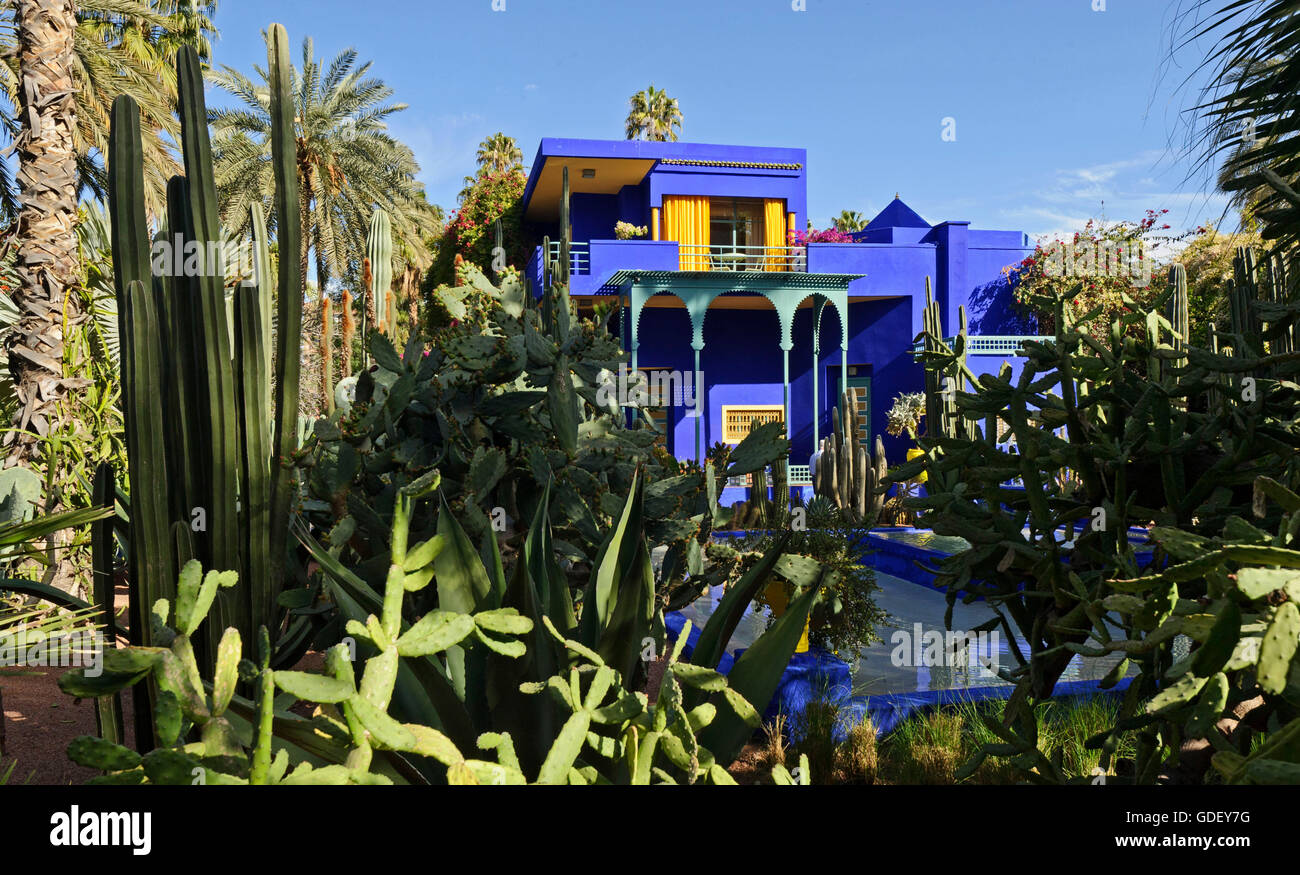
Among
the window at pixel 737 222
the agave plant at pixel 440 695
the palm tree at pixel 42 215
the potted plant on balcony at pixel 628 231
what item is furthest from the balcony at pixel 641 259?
the agave plant at pixel 440 695

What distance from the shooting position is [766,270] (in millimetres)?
19625

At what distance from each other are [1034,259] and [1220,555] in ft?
70.8

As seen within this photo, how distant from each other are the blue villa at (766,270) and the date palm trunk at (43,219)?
14016mm

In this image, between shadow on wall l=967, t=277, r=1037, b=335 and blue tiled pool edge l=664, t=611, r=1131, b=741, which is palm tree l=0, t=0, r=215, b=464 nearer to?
blue tiled pool edge l=664, t=611, r=1131, b=741

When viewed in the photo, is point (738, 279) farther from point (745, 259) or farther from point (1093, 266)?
point (1093, 266)

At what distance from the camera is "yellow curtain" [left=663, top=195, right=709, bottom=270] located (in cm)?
2114

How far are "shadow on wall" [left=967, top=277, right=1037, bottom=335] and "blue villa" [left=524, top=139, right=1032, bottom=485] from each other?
0.11 ft

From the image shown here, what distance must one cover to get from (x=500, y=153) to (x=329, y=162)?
13970 mm

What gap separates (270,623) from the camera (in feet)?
7.75

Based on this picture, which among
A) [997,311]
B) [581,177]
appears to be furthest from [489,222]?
[997,311]

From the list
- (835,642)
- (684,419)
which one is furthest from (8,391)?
(684,419)

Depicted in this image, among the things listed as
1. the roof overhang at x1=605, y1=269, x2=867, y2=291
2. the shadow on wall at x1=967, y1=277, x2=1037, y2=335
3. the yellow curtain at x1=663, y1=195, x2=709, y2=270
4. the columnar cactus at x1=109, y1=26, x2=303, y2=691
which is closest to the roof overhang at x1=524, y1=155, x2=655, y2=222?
the yellow curtain at x1=663, y1=195, x2=709, y2=270
